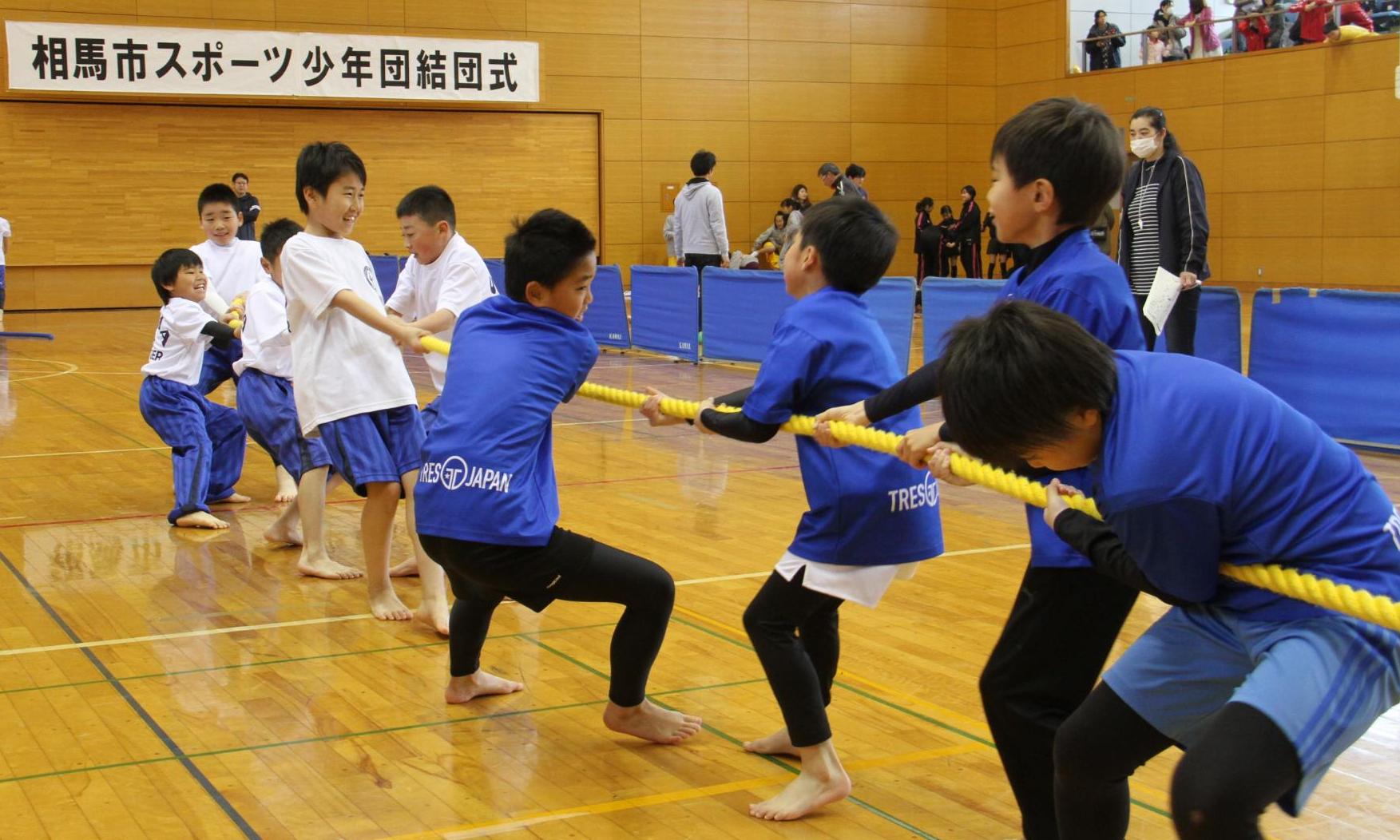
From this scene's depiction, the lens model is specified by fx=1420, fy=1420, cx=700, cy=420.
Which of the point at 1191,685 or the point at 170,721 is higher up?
the point at 1191,685

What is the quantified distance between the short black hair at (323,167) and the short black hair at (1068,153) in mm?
2847

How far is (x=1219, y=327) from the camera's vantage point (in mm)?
8992

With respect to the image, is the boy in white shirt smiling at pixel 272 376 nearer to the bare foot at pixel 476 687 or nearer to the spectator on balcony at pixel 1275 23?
the bare foot at pixel 476 687

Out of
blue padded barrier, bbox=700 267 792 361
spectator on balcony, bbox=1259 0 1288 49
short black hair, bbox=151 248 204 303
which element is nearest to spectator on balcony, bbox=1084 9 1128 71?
spectator on balcony, bbox=1259 0 1288 49

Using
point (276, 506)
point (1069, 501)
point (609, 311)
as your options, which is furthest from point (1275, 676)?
point (609, 311)

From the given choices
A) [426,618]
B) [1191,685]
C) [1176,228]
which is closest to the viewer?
[1191,685]

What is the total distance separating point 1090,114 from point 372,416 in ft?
10.2

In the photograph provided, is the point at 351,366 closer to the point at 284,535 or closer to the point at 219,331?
the point at 284,535

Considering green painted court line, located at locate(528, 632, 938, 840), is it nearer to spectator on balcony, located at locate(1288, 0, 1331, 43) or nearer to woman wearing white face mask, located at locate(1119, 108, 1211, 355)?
woman wearing white face mask, located at locate(1119, 108, 1211, 355)

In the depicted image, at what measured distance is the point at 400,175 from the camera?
21.4 meters

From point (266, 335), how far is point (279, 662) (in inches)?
98.5

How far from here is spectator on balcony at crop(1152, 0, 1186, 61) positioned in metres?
21.2

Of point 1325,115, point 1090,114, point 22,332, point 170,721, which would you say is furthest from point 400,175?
point 1090,114

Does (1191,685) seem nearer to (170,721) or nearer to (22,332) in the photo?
(170,721)
